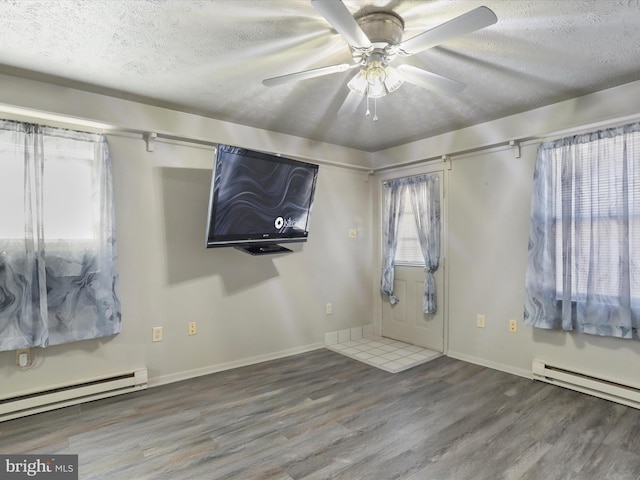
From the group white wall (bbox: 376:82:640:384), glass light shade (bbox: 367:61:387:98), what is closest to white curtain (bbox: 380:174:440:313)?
white wall (bbox: 376:82:640:384)

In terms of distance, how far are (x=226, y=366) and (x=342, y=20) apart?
2.94 meters

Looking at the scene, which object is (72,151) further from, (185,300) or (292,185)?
(292,185)

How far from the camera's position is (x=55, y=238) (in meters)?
2.49

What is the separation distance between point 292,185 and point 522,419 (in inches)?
100

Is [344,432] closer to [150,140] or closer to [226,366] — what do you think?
[226,366]

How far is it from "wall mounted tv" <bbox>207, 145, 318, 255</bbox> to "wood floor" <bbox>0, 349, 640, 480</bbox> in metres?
1.24

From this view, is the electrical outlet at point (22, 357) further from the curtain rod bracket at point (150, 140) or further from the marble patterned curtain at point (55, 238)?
the curtain rod bracket at point (150, 140)

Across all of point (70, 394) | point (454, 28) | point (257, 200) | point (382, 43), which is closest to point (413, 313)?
point (257, 200)

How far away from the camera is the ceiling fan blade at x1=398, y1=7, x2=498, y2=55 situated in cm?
135

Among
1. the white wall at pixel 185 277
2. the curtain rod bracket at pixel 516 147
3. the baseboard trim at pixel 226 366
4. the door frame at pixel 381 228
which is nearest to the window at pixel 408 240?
the door frame at pixel 381 228

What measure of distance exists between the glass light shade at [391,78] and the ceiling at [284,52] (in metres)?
0.22

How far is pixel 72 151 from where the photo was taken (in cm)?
256

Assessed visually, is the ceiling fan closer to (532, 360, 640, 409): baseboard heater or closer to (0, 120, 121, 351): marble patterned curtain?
(0, 120, 121, 351): marble patterned curtain

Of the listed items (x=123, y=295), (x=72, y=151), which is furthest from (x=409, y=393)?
(x=72, y=151)
